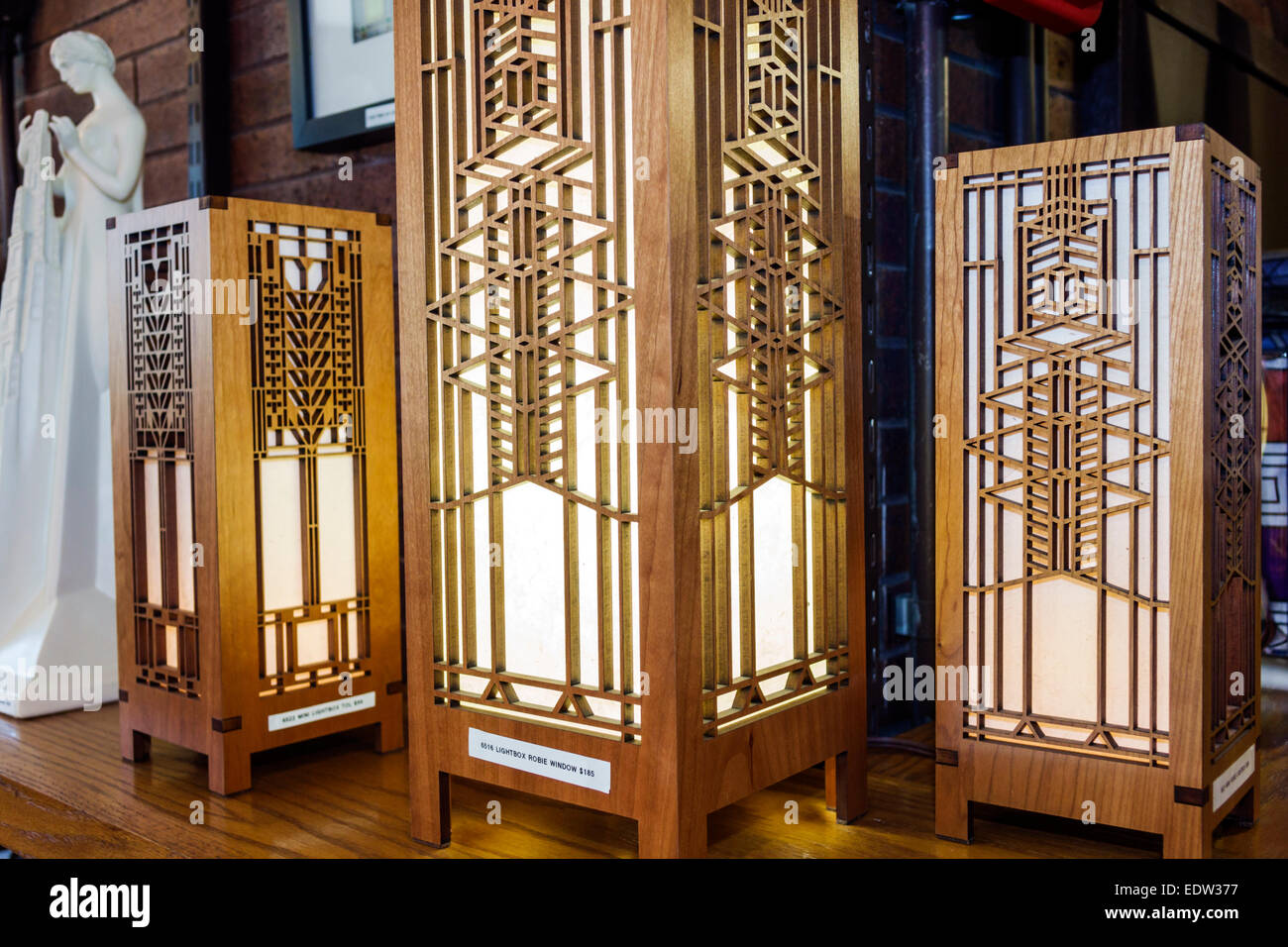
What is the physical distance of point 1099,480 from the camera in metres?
1.73

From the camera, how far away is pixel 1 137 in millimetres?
4156

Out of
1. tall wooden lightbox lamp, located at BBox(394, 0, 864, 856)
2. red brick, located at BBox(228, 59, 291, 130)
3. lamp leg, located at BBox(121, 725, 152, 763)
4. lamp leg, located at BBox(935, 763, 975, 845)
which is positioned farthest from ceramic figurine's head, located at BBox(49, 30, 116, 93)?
lamp leg, located at BBox(935, 763, 975, 845)

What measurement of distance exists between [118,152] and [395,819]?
2.10 m

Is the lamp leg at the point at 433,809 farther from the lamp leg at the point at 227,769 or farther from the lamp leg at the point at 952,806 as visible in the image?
the lamp leg at the point at 952,806

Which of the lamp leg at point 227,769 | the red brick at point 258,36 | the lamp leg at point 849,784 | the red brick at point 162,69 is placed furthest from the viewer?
the red brick at point 162,69

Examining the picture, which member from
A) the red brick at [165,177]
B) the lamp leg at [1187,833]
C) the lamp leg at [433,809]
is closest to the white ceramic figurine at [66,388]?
the red brick at [165,177]

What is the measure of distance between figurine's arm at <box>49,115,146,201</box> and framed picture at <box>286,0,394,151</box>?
44 cm

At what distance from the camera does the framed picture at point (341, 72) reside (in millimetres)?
2930

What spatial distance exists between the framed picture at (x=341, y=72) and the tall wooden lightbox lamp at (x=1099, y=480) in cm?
169

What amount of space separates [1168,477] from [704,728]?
79 cm

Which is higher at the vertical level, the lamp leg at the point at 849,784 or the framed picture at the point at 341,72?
the framed picture at the point at 341,72

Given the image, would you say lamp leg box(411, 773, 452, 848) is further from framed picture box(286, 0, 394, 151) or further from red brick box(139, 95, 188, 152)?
red brick box(139, 95, 188, 152)
